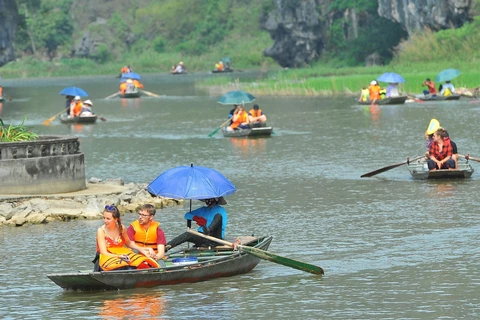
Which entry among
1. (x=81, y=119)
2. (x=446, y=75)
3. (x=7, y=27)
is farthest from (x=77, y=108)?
(x=7, y=27)

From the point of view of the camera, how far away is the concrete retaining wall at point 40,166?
22.2 m

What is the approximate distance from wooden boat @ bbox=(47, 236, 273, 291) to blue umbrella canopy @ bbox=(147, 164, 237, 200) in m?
0.76

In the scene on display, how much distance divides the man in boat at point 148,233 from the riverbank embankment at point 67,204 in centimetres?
611

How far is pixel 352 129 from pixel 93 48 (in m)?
92.2

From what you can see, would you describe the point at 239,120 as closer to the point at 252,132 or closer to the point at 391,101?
the point at 252,132

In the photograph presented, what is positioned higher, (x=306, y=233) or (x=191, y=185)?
(x=191, y=185)

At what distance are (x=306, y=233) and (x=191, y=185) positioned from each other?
406 centimetres

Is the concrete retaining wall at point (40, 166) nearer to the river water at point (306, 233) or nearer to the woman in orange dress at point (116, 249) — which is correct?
the river water at point (306, 233)

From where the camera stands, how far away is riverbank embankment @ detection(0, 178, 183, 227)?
21609mm

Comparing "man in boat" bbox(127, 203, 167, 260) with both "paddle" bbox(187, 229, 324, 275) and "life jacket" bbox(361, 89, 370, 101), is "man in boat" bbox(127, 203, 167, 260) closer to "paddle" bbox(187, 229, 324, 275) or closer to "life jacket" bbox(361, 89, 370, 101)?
"paddle" bbox(187, 229, 324, 275)

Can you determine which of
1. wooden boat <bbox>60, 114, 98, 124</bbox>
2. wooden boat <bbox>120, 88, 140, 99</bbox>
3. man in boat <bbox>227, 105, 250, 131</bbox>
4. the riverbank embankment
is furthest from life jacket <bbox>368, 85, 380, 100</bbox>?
the riverbank embankment

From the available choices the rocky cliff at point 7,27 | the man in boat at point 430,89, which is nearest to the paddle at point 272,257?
the man in boat at point 430,89

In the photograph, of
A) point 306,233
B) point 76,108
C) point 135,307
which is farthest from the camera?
point 76,108

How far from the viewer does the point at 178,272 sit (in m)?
15.8
